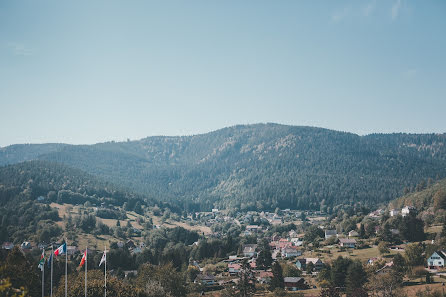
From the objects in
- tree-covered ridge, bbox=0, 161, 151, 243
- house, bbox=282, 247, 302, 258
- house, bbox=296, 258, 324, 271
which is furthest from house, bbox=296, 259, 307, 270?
tree-covered ridge, bbox=0, 161, 151, 243

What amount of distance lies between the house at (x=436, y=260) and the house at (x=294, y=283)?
21617 millimetres

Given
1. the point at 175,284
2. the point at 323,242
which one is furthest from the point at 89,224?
the point at 175,284

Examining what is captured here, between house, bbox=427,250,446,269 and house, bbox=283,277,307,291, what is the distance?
21.6 meters

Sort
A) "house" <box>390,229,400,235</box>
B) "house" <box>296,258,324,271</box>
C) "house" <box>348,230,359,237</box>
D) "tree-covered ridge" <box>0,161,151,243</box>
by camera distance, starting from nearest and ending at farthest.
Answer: "house" <box>296,258,324,271</box> < "house" <box>390,229,400,235</box> < "house" <box>348,230,359,237</box> < "tree-covered ridge" <box>0,161,151,243</box>

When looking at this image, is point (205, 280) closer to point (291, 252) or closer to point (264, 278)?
point (264, 278)

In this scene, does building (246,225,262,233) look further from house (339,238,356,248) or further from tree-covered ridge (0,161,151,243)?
house (339,238,356,248)

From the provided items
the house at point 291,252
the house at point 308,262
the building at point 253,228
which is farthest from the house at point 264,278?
the building at point 253,228

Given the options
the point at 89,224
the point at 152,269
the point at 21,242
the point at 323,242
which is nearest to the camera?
the point at 152,269

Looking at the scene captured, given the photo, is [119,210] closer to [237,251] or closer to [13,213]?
[13,213]

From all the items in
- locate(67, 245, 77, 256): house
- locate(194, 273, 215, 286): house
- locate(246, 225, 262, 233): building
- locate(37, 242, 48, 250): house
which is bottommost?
locate(246, 225, 262, 233): building

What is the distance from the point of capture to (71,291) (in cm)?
5116

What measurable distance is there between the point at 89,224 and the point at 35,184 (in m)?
56.4

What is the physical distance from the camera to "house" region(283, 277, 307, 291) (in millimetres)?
73781

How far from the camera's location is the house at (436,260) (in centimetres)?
7138
